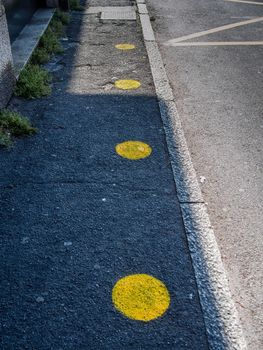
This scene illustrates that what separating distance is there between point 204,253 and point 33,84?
11.6 ft

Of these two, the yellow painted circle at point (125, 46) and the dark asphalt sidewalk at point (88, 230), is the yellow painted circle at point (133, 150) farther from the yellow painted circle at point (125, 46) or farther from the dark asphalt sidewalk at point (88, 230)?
the yellow painted circle at point (125, 46)

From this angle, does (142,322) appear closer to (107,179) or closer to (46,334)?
(46,334)

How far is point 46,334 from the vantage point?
2283 millimetres

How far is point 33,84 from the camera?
17.2 feet

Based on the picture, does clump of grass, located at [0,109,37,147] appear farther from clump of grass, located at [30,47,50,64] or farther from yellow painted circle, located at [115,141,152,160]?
clump of grass, located at [30,47,50,64]

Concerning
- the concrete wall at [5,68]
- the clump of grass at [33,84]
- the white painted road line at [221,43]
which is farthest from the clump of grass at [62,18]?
the concrete wall at [5,68]

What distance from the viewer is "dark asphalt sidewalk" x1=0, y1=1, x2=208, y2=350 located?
2330mm

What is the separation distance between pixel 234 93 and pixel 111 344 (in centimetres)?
421

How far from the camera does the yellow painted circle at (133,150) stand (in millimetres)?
3980

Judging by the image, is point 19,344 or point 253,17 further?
point 253,17

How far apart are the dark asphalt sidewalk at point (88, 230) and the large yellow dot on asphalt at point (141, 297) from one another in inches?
1.6

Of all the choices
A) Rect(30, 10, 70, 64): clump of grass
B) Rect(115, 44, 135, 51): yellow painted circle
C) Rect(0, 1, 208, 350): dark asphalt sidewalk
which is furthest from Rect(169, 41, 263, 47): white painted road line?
Rect(0, 1, 208, 350): dark asphalt sidewalk

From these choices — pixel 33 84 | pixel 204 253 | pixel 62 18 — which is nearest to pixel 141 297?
pixel 204 253

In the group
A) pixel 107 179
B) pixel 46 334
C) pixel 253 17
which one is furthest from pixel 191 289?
pixel 253 17
